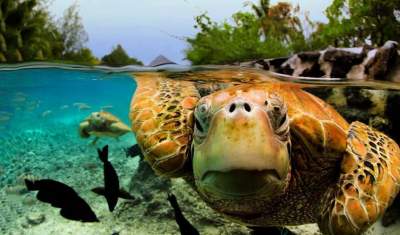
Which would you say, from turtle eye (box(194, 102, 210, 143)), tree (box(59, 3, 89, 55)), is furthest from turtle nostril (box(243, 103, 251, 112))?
tree (box(59, 3, 89, 55))

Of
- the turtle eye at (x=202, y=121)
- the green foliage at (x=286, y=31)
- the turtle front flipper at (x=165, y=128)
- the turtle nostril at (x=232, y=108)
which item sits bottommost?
the turtle front flipper at (x=165, y=128)

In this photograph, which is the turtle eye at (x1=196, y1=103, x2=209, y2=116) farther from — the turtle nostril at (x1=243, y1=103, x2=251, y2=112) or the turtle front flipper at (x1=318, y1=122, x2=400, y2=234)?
the turtle front flipper at (x1=318, y1=122, x2=400, y2=234)

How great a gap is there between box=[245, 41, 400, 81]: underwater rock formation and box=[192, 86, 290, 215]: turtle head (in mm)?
3153

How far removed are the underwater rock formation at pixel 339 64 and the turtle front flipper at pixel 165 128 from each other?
1.80 metres

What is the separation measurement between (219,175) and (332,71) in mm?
4216

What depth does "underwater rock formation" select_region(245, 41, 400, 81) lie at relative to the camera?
535 cm

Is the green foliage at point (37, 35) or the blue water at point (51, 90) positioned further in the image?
the blue water at point (51, 90)

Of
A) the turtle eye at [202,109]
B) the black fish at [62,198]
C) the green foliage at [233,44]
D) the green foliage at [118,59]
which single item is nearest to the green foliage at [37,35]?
the green foliage at [118,59]

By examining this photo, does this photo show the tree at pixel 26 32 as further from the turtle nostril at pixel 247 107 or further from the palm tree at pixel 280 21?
the turtle nostril at pixel 247 107

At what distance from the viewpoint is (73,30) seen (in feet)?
16.0

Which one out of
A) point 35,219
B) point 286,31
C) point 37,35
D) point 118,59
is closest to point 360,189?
point 286,31

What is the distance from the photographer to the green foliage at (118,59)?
17.2ft

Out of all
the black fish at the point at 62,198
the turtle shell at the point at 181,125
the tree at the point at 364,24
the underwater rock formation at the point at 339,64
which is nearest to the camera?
the turtle shell at the point at 181,125

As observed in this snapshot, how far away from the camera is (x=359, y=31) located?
5.84 meters
